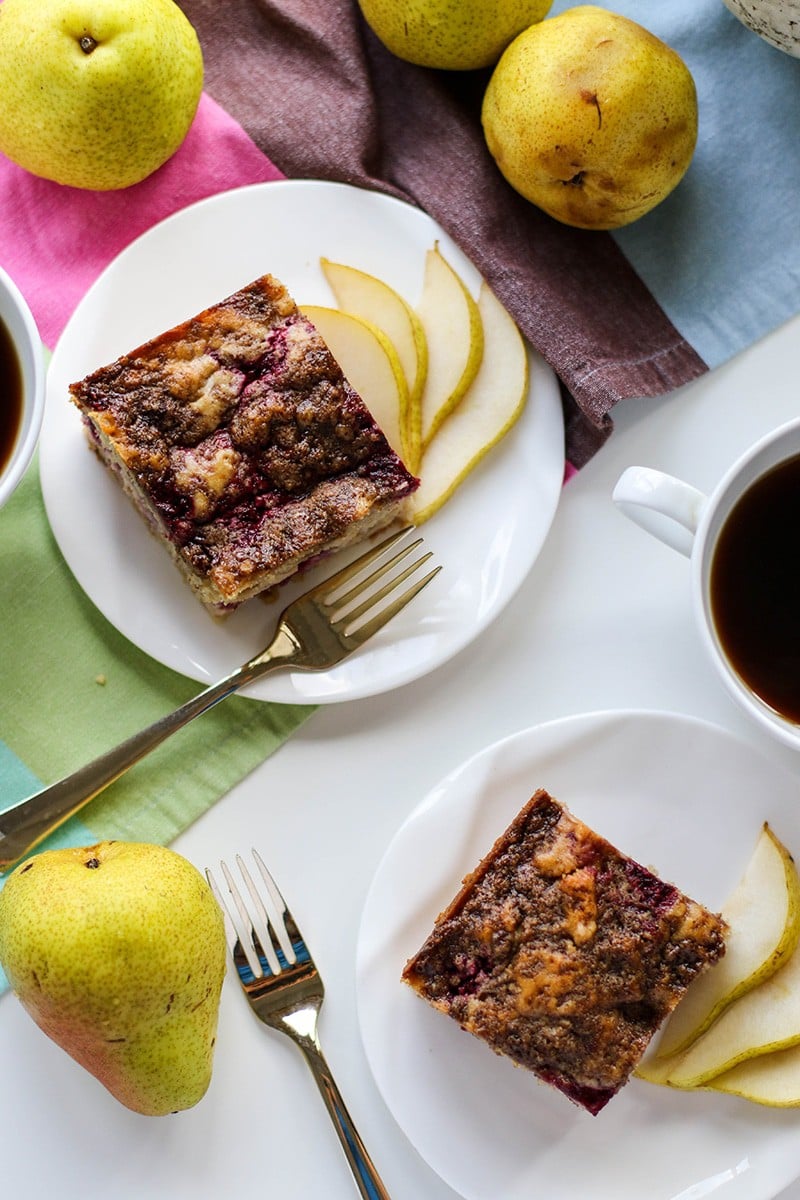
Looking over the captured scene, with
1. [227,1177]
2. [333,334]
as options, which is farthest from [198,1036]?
[333,334]

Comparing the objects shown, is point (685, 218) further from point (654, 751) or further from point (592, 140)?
point (654, 751)

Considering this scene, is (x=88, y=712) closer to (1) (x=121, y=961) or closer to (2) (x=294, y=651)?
(2) (x=294, y=651)

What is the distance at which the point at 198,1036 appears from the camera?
8.50 ft

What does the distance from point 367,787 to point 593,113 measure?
158 centimetres

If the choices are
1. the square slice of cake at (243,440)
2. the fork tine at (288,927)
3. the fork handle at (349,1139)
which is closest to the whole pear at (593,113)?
the square slice of cake at (243,440)

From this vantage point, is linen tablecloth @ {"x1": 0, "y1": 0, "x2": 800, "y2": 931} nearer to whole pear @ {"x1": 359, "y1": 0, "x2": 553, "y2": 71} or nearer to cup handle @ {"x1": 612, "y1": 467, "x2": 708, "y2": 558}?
whole pear @ {"x1": 359, "y1": 0, "x2": 553, "y2": 71}

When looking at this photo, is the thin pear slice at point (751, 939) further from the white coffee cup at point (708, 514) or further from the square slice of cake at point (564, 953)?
the white coffee cup at point (708, 514)

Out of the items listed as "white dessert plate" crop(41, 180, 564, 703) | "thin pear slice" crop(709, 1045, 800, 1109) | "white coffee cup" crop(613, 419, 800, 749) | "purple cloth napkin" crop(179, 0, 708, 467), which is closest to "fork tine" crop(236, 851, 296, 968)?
"white dessert plate" crop(41, 180, 564, 703)

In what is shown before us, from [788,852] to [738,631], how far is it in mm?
545

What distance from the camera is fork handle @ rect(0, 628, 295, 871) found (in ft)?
8.91

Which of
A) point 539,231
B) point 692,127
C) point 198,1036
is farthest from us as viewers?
point 539,231

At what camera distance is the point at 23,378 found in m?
2.61

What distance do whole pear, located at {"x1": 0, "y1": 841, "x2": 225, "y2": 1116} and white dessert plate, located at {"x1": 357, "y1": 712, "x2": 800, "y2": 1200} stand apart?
409mm

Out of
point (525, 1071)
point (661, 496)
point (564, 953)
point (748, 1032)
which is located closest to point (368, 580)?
point (661, 496)
